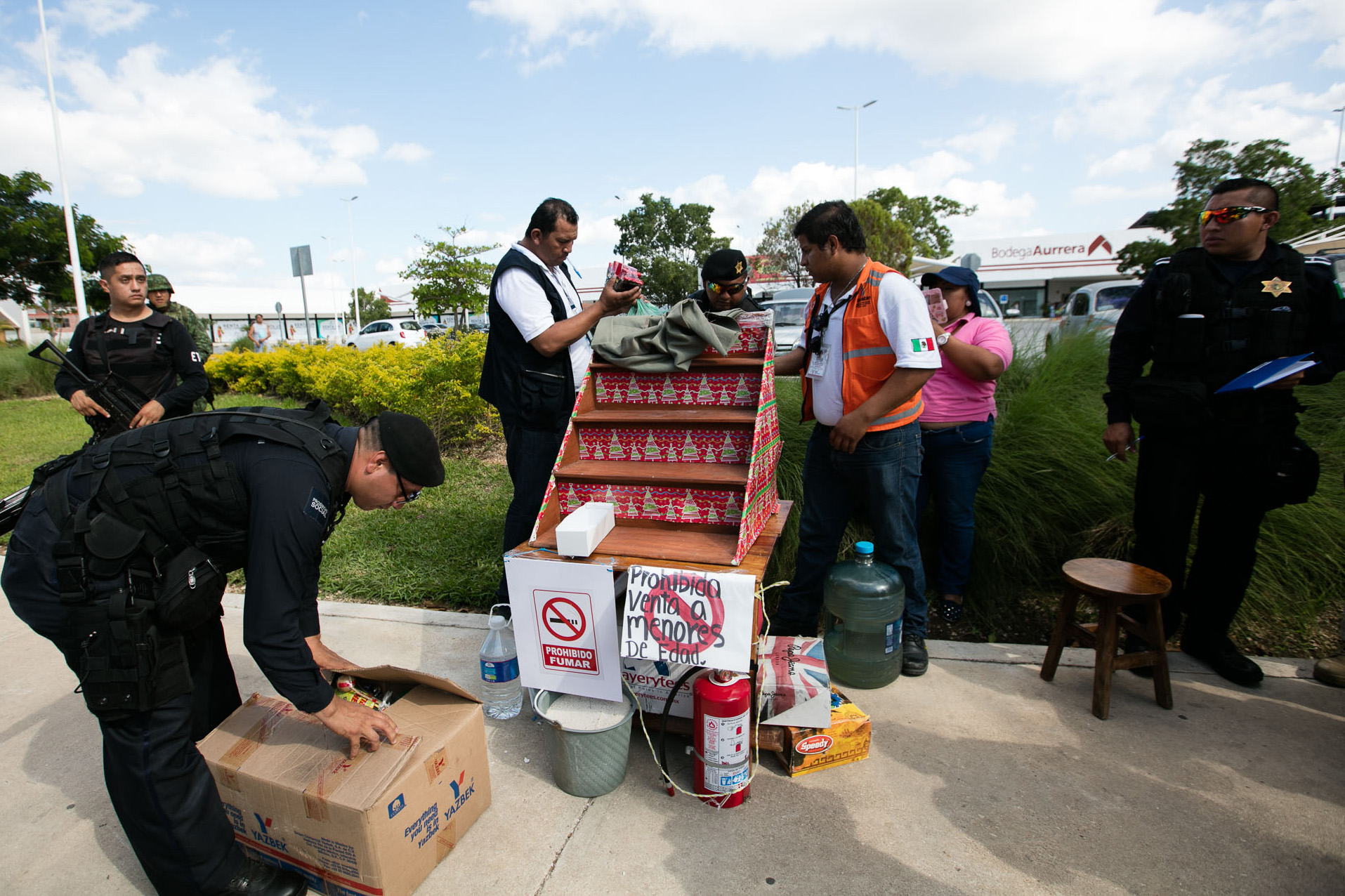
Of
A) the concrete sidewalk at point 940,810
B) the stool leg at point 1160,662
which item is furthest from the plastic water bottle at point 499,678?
the stool leg at point 1160,662

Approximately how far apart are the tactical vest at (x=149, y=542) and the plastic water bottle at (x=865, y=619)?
205 centimetres

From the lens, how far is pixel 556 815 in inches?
87.4

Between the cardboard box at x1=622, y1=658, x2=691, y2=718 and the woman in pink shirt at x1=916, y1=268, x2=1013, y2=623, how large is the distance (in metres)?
1.62

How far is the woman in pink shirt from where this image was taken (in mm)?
3297

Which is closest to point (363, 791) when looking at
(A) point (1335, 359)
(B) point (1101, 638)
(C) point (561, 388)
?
(C) point (561, 388)

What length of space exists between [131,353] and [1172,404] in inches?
214

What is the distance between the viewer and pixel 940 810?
2197mm

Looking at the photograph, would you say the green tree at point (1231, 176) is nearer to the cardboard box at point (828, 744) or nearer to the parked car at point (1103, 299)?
the parked car at point (1103, 299)

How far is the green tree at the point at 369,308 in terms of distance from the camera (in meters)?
54.4

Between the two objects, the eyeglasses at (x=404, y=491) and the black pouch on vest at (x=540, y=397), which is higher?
the black pouch on vest at (x=540, y=397)

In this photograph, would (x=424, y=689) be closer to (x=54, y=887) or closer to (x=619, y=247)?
(x=54, y=887)

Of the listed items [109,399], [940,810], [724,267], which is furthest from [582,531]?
[109,399]

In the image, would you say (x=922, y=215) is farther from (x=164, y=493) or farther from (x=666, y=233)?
(x=164, y=493)

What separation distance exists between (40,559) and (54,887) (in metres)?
1.07
